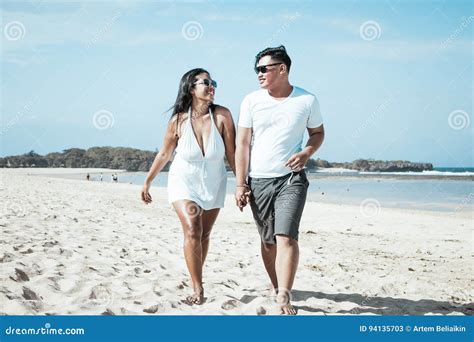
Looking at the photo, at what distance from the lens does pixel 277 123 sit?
3975mm

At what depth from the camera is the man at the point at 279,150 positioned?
3.90m

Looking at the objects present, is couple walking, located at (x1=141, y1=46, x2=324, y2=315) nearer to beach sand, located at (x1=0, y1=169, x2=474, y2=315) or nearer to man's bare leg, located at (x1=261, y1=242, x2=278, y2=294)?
man's bare leg, located at (x1=261, y1=242, x2=278, y2=294)

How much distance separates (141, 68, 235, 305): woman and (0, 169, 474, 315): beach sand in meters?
0.54

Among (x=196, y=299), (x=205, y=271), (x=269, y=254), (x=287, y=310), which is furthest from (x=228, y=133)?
(x=205, y=271)

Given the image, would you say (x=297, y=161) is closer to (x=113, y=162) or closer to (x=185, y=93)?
(x=185, y=93)

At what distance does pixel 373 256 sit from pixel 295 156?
4357 mm

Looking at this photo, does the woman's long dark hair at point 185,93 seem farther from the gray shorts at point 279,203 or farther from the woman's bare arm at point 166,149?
the gray shorts at point 279,203

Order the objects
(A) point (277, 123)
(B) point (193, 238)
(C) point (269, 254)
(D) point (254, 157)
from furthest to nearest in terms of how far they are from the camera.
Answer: (C) point (269, 254), (B) point (193, 238), (D) point (254, 157), (A) point (277, 123)

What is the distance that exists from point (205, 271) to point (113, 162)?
57888 millimetres

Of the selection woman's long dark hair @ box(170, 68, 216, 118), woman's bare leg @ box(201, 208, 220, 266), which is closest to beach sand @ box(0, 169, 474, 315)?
woman's bare leg @ box(201, 208, 220, 266)

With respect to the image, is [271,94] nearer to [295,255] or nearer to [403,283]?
[295,255]

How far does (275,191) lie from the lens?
4012 millimetres

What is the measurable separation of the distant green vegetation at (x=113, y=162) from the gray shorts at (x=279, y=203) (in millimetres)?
45386

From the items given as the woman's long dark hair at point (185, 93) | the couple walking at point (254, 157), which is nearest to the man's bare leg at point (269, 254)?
the couple walking at point (254, 157)
